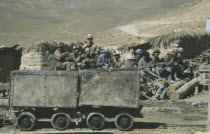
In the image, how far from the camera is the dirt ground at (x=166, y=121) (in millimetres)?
11117

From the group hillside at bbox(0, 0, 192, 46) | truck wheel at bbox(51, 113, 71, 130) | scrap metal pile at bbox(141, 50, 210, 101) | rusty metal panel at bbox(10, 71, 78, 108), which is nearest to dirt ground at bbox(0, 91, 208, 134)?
truck wheel at bbox(51, 113, 71, 130)

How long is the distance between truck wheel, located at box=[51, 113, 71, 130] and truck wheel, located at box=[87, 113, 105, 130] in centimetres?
57

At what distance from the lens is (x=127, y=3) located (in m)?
120

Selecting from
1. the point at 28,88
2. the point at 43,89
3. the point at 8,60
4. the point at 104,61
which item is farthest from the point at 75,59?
the point at 8,60

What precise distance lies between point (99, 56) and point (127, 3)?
107092 millimetres

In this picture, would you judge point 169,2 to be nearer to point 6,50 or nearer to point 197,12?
point 197,12

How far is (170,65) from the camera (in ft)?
56.2

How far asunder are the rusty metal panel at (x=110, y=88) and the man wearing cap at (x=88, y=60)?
2.23m

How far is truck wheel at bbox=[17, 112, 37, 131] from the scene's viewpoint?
36.4ft

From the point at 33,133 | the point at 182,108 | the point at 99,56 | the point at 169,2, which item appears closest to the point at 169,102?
the point at 182,108

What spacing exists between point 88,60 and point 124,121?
3206mm

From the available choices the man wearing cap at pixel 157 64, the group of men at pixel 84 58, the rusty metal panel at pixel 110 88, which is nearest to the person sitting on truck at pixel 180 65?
Result: the man wearing cap at pixel 157 64

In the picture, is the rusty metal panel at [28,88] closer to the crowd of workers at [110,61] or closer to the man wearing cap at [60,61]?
the crowd of workers at [110,61]

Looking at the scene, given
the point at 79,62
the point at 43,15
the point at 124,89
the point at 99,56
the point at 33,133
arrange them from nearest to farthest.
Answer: the point at 33,133 < the point at 124,89 < the point at 79,62 < the point at 99,56 < the point at 43,15
